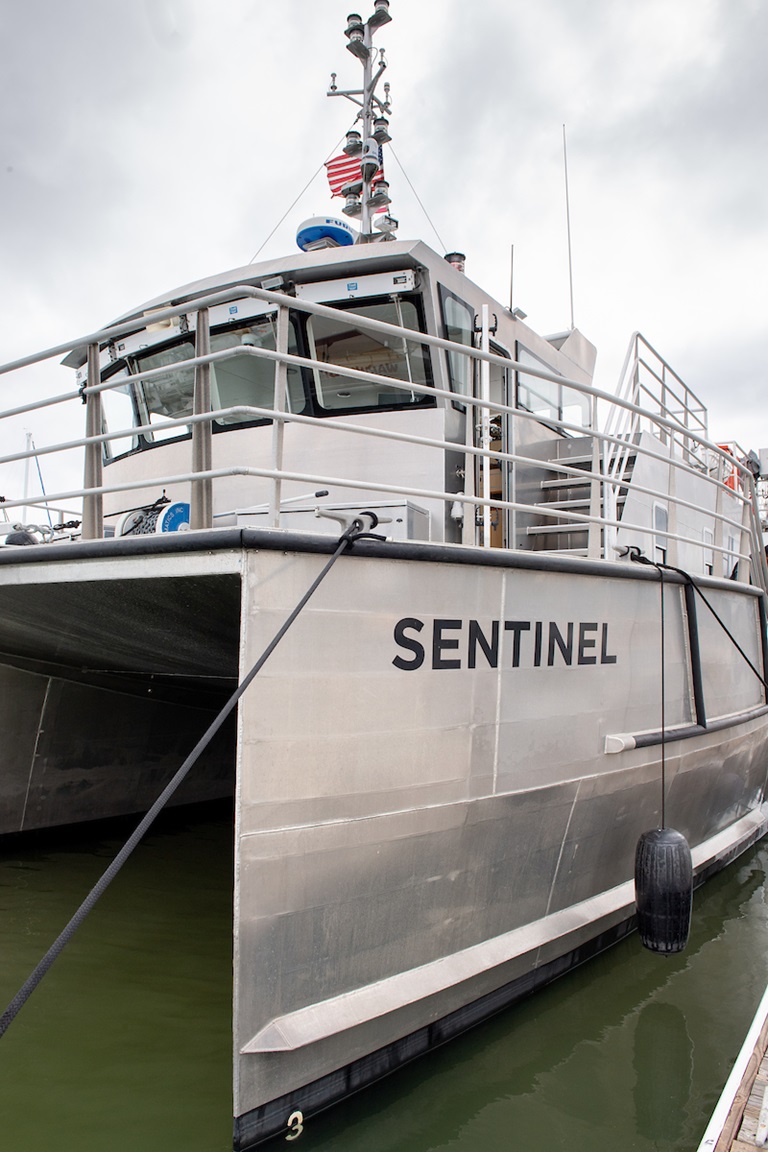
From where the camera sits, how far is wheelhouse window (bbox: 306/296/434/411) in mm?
5227

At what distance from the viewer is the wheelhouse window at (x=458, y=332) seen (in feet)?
17.5

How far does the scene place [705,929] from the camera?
529 centimetres

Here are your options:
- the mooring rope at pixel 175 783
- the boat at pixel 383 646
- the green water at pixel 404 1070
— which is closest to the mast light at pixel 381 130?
the boat at pixel 383 646

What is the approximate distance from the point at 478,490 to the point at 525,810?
2271 millimetres

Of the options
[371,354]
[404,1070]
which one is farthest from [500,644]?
[371,354]

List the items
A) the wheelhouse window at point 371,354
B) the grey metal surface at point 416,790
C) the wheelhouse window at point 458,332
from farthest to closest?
1. the wheelhouse window at point 458,332
2. the wheelhouse window at point 371,354
3. the grey metal surface at point 416,790

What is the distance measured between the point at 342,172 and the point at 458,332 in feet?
10.9

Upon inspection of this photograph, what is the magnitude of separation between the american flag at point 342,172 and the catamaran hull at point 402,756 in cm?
515

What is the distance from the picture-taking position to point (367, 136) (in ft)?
25.3

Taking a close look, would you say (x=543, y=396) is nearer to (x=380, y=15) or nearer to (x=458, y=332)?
(x=458, y=332)

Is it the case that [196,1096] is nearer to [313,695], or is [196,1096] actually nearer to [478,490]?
[313,695]

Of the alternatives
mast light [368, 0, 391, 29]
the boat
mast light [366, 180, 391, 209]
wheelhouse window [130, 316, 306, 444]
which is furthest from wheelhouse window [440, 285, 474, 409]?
mast light [368, 0, 391, 29]

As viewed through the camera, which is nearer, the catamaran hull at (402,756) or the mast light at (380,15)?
the catamaran hull at (402,756)

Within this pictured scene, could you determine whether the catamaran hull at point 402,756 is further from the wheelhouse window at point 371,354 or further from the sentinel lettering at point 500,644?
the wheelhouse window at point 371,354
